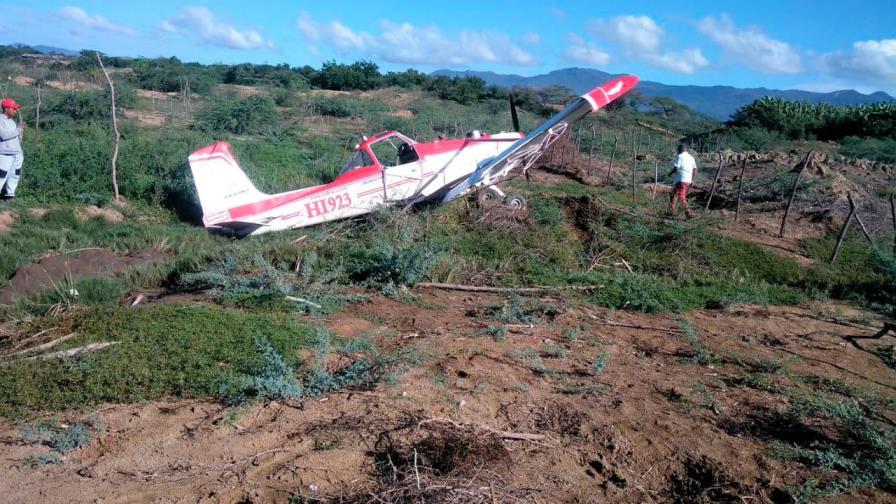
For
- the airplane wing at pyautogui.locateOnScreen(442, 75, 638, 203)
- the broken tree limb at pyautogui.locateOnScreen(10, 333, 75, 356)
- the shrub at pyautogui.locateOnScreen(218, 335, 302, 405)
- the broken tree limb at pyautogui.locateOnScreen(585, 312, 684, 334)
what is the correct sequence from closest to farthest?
the shrub at pyautogui.locateOnScreen(218, 335, 302, 405)
the broken tree limb at pyautogui.locateOnScreen(10, 333, 75, 356)
the broken tree limb at pyautogui.locateOnScreen(585, 312, 684, 334)
the airplane wing at pyautogui.locateOnScreen(442, 75, 638, 203)

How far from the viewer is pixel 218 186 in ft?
34.0

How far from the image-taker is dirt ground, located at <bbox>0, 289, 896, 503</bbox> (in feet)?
12.4

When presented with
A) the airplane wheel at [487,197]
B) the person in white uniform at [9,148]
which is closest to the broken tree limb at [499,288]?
the airplane wheel at [487,197]

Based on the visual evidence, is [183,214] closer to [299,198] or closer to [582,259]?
[299,198]

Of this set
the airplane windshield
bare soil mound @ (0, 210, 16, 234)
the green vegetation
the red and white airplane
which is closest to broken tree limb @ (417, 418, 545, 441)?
the green vegetation

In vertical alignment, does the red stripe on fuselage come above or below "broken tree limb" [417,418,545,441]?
above

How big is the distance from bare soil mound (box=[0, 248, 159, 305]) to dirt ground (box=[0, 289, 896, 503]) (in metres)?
4.08

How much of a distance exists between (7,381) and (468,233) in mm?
6308

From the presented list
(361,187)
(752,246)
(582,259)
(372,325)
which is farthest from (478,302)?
(752,246)

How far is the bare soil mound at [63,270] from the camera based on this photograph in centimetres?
785

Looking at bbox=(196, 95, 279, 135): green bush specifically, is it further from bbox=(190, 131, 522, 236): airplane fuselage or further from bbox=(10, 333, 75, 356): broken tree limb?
bbox=(10, 333, 75, 356): broken tree limb

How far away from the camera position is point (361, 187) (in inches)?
423

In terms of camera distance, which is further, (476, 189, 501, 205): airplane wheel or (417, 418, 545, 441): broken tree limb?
(476, 189, 501, 205): airplane wheel

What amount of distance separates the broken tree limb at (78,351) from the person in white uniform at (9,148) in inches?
225
